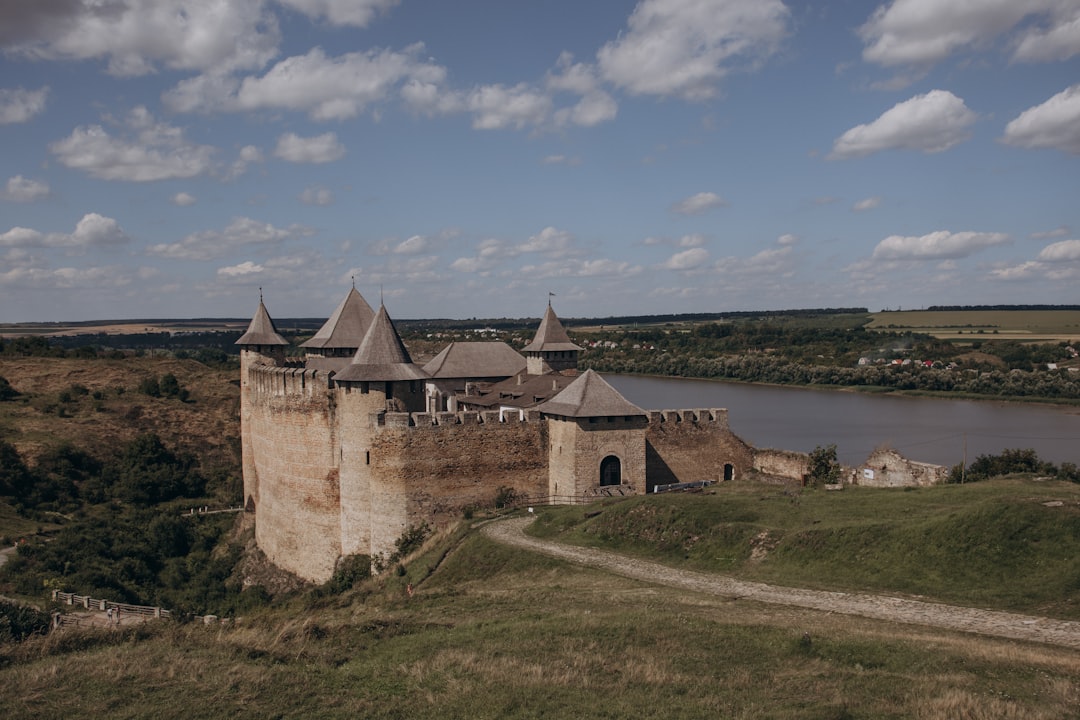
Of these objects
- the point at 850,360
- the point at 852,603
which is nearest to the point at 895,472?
the point at 852,603

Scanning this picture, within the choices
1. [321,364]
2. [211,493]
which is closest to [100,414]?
[211,493]

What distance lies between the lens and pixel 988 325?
325ft

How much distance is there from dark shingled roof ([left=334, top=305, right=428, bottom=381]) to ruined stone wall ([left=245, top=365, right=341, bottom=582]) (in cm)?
108

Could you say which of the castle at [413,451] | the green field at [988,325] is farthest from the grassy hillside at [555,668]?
the green field at [988,325]

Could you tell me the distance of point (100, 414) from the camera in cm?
3672

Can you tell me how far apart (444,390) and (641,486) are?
9181 mm

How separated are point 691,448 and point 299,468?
8869 mm

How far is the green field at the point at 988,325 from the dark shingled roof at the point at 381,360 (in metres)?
68.4

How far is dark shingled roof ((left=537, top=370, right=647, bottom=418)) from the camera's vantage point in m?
18.4

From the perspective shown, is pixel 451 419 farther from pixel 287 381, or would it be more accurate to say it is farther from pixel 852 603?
pixel 852 603

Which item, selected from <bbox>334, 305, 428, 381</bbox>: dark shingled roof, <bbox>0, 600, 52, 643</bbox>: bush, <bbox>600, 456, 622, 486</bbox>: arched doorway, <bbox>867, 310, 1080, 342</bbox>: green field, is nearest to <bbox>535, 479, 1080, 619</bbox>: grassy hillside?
<bbox>600, 456, 622, 486</bbox>: arched doorway

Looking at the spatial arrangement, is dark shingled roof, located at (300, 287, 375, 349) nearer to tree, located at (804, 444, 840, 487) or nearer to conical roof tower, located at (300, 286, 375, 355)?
conical roof tower, located at (300, 286, 375, 355)

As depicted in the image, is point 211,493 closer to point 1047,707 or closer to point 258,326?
point 258,326

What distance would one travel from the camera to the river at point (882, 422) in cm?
3497
